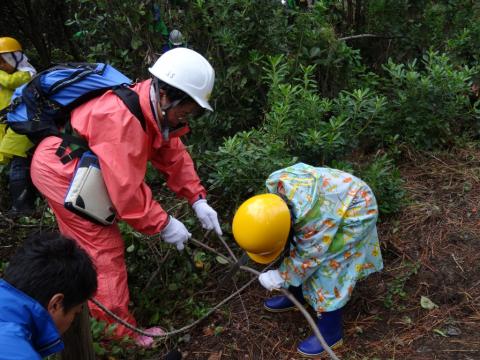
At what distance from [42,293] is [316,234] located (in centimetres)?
131

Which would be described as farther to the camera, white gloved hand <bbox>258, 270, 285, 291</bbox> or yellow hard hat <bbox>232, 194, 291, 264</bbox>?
white gloved hand <bbox>258, 270, 285, 291</bbox>

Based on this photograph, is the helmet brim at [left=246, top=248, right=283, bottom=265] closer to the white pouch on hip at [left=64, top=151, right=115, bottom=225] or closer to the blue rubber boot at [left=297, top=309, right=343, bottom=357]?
the blue rubber boot at [left=297, top=309, right=343, bottom=357]

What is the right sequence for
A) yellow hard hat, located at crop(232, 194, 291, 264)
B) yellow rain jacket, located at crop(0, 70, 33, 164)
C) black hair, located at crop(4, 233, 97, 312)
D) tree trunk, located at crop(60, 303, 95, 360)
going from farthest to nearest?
yellow rain jacket, located at crop(0, 70, 33, 164)
yellow hard hat, located at crop(232, 194, 291, 264)
tree trunk, located at crop(60, 303, 95, 360)
black hair, located at crop(4, 233, 97, 312)

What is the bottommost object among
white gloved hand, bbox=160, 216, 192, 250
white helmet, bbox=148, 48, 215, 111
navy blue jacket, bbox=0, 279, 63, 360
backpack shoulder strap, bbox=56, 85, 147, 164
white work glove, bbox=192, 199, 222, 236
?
white work glove, bbox=192, 199, 222, 236

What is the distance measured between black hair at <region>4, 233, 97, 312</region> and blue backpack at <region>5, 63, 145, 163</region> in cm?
93

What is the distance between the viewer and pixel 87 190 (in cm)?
238

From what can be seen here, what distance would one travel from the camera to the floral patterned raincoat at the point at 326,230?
2.29m

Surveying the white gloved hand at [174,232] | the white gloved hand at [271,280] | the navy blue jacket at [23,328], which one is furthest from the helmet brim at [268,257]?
the navy blue jacket at [23,328]

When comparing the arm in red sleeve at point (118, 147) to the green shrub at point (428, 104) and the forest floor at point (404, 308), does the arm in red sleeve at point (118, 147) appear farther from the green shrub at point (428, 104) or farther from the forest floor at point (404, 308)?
the green shrub at point (428, 104)

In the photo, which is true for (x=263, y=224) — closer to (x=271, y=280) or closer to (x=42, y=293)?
(x=271, y=280)

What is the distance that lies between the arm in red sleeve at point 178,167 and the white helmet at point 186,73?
0.51m

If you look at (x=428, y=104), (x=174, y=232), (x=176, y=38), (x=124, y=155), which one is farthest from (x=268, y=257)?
(x=176, y=38)

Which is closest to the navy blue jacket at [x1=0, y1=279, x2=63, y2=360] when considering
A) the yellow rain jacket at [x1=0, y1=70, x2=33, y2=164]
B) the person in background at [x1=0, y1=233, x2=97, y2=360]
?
the person in background at [x1=0, y1=233, x2=97, y2=360]

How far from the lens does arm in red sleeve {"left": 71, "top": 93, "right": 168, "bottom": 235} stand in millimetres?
2244
